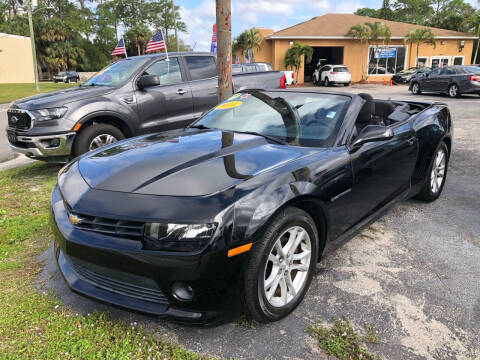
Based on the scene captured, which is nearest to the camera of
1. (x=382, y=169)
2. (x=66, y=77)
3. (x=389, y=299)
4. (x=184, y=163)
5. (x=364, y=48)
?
(x=184, y=163)

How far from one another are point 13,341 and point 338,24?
38847mm

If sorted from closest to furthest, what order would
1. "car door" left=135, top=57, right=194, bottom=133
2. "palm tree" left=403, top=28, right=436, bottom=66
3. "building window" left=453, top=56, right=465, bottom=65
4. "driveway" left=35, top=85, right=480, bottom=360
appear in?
"driveway" left=35, top=85, right=480, bottom=360 < "car door" left=135, top=57, right=194, bottom=133 < "palm tree" left=403, top=28, right=436, bottom=66 < "building window" left=453, top=56, right=465, bottom=65

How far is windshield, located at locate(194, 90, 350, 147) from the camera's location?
10.0 feet

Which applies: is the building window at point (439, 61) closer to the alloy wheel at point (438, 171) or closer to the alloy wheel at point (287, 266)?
the alloy wheel at point (438, 171)

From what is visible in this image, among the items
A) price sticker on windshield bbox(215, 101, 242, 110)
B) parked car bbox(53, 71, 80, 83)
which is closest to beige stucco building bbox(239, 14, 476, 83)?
parked car bbox(53, 71, 80, 83)

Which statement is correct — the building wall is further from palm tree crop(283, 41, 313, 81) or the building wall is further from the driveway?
the driveway

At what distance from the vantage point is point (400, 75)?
31062 millimetres

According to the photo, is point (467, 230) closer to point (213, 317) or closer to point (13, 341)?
point (213, 317)

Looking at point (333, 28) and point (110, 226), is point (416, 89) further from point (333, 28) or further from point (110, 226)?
point (110, 226)

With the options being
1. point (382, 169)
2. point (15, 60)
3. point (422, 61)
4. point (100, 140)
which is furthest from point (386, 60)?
point (15, 60)

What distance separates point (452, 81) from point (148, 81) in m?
15.8

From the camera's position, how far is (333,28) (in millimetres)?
35375

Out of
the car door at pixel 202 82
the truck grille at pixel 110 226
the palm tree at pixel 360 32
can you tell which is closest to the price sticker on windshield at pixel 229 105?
the truck grille at pixel 110 226

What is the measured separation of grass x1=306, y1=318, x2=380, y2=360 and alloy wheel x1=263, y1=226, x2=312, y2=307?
25 cm
